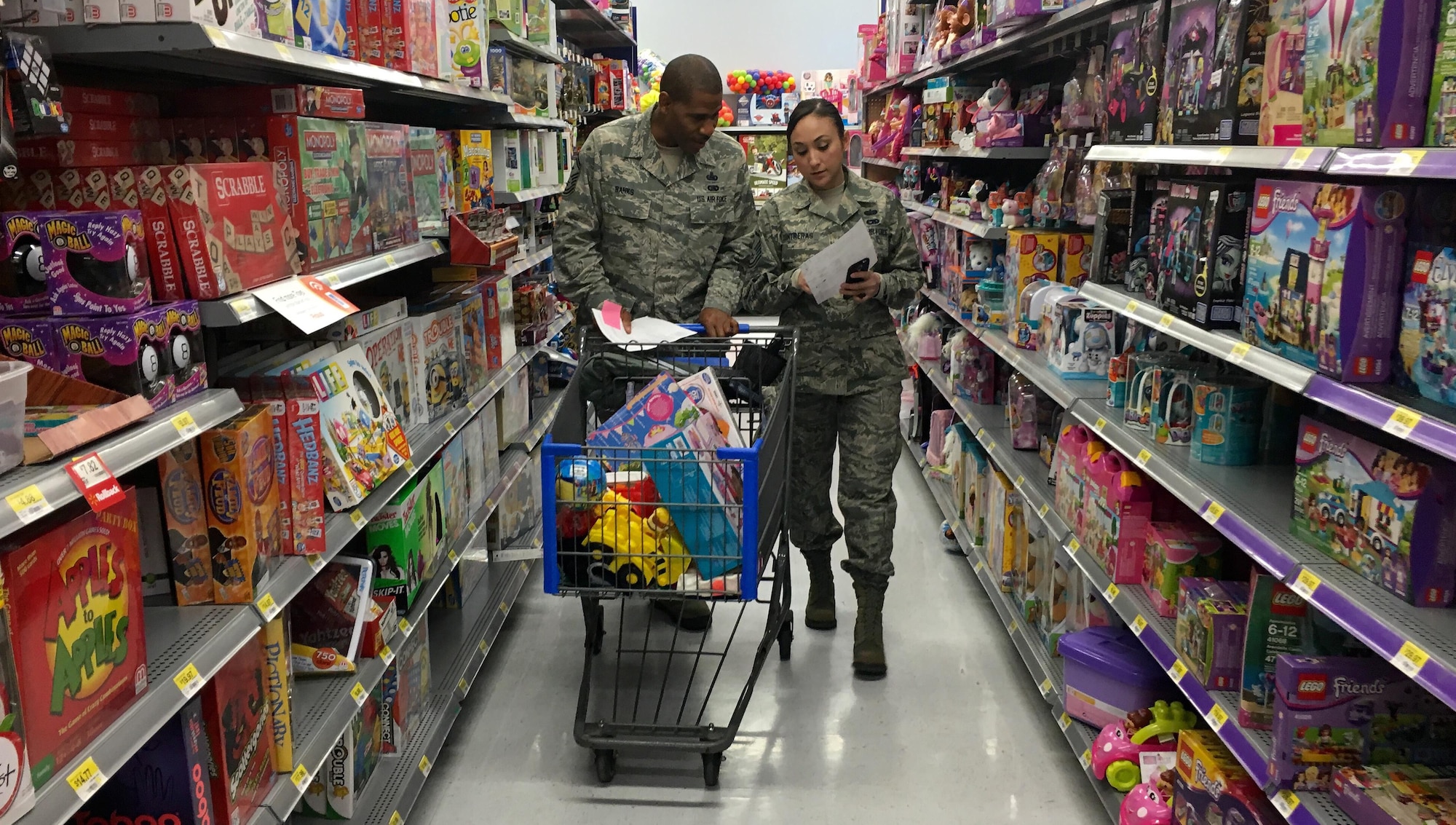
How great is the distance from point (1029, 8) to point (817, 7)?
26.2ft

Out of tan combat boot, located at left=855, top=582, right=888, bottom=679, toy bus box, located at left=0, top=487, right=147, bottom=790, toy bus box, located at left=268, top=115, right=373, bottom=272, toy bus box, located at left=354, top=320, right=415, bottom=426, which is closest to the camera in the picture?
toy bus box, located at left=0, top=487, right=147, bottom=790

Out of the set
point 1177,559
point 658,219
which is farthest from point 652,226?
point 1177,559

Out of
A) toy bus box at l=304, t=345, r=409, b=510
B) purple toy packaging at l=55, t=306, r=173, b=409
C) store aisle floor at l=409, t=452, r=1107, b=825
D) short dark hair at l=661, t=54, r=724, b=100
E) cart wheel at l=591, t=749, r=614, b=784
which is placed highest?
short dark hair at l=661, t=54, r=724, b=100

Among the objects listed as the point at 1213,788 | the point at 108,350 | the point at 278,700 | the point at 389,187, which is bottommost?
the point at 1213,788

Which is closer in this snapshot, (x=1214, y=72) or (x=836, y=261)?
(x=1214, y=72)

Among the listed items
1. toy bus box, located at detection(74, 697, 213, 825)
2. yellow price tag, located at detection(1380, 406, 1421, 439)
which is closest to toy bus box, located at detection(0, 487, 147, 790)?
toy bus box, located at detection(74, 697, 213, 825)

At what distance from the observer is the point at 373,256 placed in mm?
2723

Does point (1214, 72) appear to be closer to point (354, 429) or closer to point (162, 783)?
point (354, 429)

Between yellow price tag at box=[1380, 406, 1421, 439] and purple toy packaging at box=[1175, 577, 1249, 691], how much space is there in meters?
0.79

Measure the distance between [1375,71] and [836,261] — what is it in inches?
64.7

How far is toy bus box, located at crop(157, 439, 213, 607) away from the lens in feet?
6.42

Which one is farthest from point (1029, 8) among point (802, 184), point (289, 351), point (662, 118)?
point (289, 351)

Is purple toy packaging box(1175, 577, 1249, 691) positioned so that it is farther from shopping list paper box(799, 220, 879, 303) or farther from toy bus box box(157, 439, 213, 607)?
toy bus box box(157, 439, 213, 607)

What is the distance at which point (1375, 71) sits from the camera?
5.97 feet
